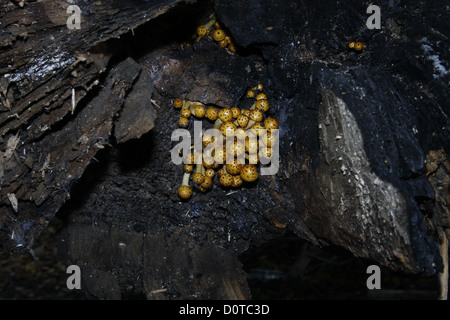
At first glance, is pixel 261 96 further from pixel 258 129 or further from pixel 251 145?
pixel 251 145

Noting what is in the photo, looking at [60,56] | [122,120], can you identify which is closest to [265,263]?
[122,120]

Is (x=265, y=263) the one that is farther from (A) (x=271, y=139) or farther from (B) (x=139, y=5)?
(B) (x=139, y=5)

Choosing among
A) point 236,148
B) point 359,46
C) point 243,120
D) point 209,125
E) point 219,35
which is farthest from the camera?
point 209,125

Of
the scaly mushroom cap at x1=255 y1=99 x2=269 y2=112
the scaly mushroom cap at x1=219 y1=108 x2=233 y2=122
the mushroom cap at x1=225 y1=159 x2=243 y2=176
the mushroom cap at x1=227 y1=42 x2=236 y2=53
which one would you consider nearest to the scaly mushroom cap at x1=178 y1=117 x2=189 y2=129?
the scaly mushroom cap at x1=219 y1=108 x2=233 y2=122

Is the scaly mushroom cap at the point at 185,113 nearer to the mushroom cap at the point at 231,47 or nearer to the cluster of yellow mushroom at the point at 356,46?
the mushroom cap at the point at 231,47

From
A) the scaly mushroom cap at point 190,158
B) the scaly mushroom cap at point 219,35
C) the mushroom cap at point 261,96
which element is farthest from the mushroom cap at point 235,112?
the scaly mushroom cap at point 219,35

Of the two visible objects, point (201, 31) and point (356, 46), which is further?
point (201, 31)

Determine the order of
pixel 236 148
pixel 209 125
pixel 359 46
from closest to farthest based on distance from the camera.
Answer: pixel 359 46, pixel 236 148, pixel 209 125

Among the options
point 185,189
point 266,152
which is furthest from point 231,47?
point 185,189

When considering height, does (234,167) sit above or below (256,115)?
below
